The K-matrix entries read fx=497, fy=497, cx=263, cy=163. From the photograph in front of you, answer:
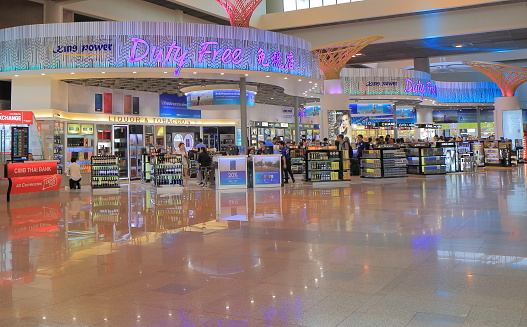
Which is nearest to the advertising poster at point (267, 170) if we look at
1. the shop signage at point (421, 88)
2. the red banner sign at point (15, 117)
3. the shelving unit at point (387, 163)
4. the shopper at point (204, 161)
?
the shopper at point (204, 161)

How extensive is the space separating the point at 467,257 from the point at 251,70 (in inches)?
427

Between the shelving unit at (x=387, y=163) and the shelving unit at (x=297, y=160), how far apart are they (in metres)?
3.29

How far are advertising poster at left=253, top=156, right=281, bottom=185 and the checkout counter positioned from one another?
18.1 ft

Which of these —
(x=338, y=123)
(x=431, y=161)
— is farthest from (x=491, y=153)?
(x=338, y=123)

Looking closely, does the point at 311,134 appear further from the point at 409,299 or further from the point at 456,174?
the point at 409,299

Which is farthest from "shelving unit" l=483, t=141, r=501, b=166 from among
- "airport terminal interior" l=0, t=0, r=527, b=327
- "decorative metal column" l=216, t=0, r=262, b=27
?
"decorative metal column" l=216, t=0, r=262, b=27

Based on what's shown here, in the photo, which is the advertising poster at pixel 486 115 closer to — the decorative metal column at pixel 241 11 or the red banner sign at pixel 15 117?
the decorative metal column at pixel 241 11

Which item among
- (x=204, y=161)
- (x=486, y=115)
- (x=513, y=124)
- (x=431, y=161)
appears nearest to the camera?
(x=204, y=161)

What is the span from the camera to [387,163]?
15773 millimetres

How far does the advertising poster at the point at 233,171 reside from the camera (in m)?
14.2

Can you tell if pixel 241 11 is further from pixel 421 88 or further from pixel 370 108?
pixel 370 108

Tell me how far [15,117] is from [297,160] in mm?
9652

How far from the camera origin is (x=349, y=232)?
656 cm

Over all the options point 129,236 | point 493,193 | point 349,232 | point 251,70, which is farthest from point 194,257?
point 251,70
